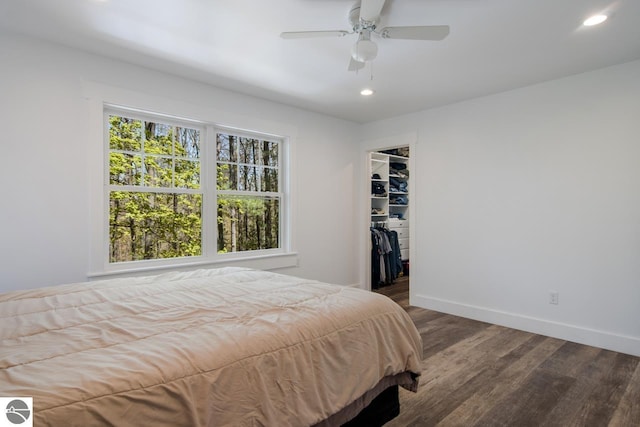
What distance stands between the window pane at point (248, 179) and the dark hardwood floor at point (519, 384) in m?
2.52

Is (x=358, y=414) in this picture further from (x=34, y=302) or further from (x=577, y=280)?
(x=577, y=280)

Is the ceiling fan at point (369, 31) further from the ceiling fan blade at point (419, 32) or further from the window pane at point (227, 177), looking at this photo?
the window pane at point (227, 177)

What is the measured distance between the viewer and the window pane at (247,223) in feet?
12.1

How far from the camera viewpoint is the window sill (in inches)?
112

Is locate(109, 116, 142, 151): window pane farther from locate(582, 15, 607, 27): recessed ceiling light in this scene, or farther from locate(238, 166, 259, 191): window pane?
locate(582, 15, 607, 27): recessed ceiling light

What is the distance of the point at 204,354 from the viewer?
1064mm

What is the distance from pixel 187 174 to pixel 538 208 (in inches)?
143

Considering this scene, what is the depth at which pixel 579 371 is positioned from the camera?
100 inches

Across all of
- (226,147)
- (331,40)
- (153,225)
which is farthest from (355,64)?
(153,225)

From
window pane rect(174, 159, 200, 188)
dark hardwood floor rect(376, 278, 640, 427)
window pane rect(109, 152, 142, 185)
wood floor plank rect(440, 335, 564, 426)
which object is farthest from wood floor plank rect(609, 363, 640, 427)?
window pane rect(109, 152, 142, 185)

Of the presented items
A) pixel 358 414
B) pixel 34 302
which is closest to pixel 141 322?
pixel 34 302

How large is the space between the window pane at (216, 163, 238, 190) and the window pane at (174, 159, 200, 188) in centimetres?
23

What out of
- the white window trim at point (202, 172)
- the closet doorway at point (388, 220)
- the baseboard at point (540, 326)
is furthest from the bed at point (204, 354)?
the closet doorway at point (388, 220)

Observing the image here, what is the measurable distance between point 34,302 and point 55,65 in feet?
6.53
